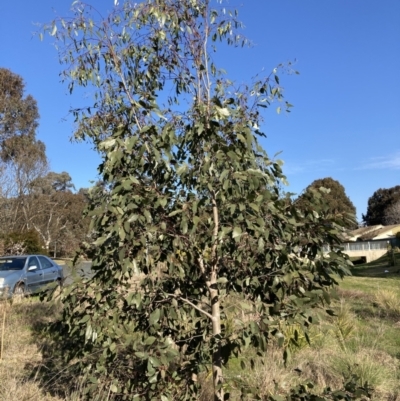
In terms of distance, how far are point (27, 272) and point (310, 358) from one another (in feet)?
26.7

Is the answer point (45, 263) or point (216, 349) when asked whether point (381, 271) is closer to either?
point (45, 263)

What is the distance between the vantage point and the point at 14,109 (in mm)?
29844

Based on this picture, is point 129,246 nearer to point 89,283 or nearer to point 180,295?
point 89,283

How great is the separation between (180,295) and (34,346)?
4074 millimetres

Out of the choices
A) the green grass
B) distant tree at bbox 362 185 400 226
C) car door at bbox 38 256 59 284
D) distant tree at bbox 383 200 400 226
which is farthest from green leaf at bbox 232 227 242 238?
distant tree at bbox 362 185 400 226

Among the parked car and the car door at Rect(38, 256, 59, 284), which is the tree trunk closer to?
the parked car

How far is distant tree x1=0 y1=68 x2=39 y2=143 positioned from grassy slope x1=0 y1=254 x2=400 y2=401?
79.1 ft

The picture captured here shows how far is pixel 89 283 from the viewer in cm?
266

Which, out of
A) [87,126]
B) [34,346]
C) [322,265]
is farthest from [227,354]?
[34,346]

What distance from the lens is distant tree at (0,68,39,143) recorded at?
1157 inches

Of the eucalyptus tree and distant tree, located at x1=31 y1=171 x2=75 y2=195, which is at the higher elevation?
distant tree, located at x1=31 y1=171 x2=75 y2=195

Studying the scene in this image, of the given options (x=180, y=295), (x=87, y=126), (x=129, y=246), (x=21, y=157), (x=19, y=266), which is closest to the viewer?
(x=129, y=246)

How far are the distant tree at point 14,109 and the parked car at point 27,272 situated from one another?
64.3 ft

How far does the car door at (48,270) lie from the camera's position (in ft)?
38.9
